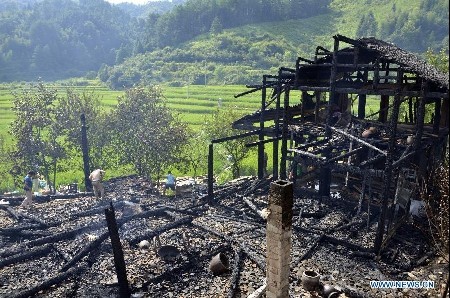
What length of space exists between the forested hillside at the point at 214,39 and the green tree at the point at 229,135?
45267 mm

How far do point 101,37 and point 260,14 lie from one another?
2319 inches

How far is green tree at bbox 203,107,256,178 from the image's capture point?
2514 cm

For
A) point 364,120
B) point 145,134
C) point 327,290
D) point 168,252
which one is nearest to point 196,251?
point 168,252

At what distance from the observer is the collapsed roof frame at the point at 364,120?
1268 centimetres

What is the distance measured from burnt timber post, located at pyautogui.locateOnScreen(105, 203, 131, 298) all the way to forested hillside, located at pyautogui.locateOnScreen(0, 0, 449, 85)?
6239 centimetres

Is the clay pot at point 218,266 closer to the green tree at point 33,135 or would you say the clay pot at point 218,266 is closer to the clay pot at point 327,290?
the clay pot at point 327,290

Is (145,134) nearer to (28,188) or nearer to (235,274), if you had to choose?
(28,188)

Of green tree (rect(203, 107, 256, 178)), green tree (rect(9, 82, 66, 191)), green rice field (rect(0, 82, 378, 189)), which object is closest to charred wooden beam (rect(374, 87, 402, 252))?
green tree (rect(203, 107, 256, 178))

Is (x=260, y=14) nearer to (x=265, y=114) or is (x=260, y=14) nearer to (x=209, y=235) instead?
(x=265, y=114)

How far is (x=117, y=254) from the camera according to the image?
10.1m

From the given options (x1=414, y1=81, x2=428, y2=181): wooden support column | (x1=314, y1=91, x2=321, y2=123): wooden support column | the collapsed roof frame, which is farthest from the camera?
(x1=314, y1=91, x2=321, y2=123): wooden support column

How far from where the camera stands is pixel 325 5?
118875 mm

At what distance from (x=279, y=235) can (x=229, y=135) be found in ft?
60.7

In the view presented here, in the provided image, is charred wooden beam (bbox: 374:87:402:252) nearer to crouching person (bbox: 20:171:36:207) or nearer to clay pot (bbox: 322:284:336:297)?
clay pot (bbox: 322:284:336:297)
